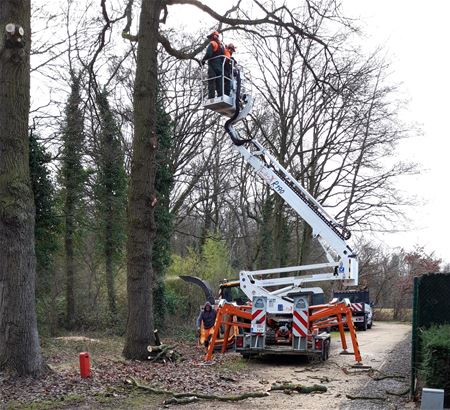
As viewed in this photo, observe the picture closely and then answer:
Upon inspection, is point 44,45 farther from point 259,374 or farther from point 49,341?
point 259,374

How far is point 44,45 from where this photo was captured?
19719 millimetres

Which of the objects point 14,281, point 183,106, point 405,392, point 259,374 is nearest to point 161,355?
point 259,374

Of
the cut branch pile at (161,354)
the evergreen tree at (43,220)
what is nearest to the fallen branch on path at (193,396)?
the cut branch pile at (161,354)

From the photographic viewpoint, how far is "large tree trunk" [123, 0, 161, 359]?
13.0 meters

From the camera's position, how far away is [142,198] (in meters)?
13.0

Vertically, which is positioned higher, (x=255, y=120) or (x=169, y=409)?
(x=255, y=120)

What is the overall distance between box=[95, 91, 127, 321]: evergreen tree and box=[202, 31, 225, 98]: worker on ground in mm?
11501

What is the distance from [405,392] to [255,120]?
23651mm

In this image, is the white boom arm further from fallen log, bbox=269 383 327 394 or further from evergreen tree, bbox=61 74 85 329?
evergreen tree, bbox=61 74 85 329

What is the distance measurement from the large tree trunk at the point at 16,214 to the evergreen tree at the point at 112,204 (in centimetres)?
1517

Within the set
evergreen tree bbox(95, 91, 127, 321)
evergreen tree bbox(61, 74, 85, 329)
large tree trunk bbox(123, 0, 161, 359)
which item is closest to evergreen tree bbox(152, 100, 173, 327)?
evergreen tree bbox(95, 91, 127, 321)

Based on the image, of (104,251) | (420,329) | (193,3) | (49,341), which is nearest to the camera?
(420,329)

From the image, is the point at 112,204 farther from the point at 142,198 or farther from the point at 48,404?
the point at 48,404

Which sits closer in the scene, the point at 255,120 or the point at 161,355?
the point at 161,355
